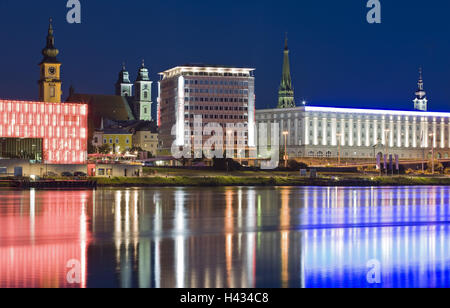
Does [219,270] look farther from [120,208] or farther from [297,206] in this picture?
[297,206]

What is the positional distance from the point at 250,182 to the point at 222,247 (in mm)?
77732

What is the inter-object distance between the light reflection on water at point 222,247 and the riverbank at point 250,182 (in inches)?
1968

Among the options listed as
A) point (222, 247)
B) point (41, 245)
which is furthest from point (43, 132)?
point (222, 247)

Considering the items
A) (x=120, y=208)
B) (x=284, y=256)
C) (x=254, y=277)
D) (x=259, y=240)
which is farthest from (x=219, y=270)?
(x=120, y=208)

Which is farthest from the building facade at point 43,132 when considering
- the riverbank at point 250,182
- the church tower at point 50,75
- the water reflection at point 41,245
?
the water reflection at point 41,245

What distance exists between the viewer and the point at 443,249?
98.2ft

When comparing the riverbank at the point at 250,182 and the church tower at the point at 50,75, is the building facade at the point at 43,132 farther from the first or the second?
the church tower at the point at 50,75

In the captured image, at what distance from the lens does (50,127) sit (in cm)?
13400

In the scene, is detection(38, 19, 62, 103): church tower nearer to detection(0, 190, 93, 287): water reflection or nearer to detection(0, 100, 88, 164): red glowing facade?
detection(0, 100, 88, 164): red glowing facade

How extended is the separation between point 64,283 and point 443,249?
15.6 m

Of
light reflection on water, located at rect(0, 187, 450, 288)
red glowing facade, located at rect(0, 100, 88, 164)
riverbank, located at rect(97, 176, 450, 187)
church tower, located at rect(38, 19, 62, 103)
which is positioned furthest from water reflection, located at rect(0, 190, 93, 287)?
church tower, located at rect(38, 19, 62, 103)

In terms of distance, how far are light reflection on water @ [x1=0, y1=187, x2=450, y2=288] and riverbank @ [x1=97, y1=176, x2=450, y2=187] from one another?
4998 centimetres

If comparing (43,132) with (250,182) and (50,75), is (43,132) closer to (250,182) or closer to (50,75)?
(250,182)

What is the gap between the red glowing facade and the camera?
429ft
